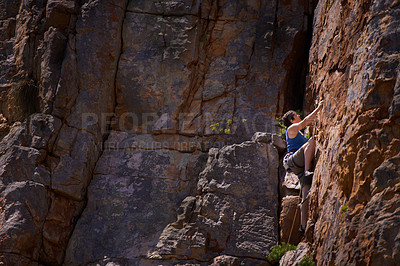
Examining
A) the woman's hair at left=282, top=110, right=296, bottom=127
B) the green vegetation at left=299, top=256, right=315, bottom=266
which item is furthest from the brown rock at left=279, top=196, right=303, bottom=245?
the woman's hair at left=282, top=110, right=296, bottom=127

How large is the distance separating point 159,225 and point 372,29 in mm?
5820

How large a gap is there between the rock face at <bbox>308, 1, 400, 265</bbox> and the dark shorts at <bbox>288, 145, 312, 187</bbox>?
648 mm

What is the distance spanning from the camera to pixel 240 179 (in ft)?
36.5

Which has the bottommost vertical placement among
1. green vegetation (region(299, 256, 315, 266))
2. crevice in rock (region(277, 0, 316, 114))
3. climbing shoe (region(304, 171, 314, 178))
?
green vegetation (region(299, 256, 315, 266))

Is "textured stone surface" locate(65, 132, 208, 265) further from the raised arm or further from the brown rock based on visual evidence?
the raised arm

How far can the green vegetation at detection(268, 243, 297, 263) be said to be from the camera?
1020 cm

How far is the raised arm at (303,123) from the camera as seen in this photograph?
9970mm

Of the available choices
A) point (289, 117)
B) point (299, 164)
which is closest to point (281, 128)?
point (289, 117)

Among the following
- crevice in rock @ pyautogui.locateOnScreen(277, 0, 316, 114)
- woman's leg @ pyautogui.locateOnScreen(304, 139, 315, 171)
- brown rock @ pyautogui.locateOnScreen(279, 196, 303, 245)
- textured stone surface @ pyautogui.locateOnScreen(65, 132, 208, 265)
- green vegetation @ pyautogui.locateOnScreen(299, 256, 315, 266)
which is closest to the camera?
green vegetation @ pyautogui.locateOnScreen(299, 256, 315, 266)

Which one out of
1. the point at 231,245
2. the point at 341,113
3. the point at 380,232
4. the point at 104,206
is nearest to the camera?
the point at 380,232

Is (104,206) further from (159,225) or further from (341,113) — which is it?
(341,113)

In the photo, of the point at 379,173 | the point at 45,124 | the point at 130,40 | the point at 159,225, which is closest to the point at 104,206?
the point at 159,225

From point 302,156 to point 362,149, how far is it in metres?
2.35

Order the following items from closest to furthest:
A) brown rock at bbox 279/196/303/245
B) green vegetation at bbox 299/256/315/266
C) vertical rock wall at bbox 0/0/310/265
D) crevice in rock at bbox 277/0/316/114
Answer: green vegetation at bbox 299/256/315/266 → brown rock at bbox 279/196/303/245 → vertical rock wall at bbox 0/0/310/265 → crevice in rock at bbox 277/0/316/114
